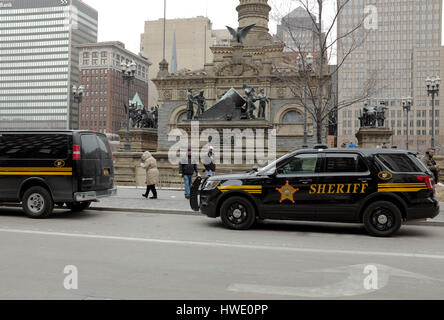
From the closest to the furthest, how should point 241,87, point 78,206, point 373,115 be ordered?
1. point 78,206
2. point 373,115
3. point 241,87

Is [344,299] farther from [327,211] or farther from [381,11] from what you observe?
[381,11]

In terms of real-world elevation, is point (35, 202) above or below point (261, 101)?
Answer: below

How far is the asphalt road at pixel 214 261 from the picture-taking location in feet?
15.3

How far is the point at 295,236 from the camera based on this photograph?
27.4ft

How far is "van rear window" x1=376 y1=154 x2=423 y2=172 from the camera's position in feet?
27.9

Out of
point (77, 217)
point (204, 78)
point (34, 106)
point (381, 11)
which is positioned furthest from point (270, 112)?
point (34, 106)

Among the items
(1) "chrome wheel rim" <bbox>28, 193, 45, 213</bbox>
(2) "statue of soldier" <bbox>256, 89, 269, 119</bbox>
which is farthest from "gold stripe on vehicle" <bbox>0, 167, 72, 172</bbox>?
(2) "statue of soldier" <bbox>256, 89, 269, 119</bbox>

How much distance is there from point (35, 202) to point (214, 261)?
20.4 feet

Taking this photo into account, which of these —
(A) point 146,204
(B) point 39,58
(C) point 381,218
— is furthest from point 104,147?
(B) point 39,58

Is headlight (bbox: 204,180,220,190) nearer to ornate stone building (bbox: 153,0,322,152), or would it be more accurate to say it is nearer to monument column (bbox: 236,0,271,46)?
ornate stone building (bbox: 153,0,322,152)

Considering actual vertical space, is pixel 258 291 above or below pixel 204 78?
below

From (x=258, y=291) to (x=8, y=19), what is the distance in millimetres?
166121

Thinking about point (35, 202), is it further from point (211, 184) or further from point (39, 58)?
point (39, 58)

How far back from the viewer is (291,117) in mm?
48219
